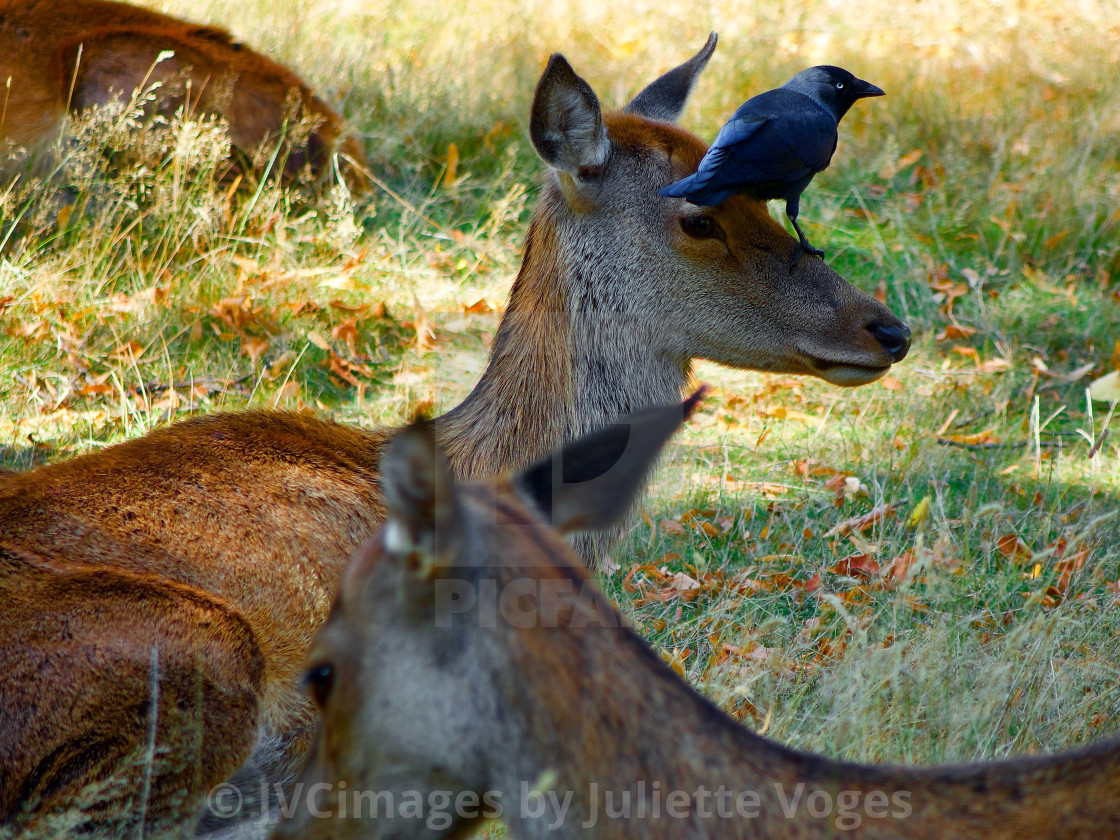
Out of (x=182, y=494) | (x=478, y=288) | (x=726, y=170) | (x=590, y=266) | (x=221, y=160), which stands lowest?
(x=478, y=288)

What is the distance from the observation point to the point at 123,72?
20.4 feet

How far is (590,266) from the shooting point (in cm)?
371

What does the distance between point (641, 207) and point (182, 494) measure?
5.31 ft

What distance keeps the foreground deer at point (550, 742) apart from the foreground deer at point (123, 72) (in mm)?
4860

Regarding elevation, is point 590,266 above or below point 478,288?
above

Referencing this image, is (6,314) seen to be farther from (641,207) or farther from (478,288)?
(641,207)

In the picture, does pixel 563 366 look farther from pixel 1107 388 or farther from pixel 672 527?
pixel 1107 388

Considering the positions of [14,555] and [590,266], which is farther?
[590,266]

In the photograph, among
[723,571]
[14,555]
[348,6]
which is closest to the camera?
[14,555]

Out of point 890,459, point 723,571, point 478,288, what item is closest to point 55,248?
point 478,288

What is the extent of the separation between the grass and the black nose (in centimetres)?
68

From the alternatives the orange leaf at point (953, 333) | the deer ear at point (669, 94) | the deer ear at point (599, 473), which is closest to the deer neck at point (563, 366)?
the deer ear at point (669, 94)

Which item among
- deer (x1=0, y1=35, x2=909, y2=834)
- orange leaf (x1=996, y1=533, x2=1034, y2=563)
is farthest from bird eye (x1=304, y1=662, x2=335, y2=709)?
orange leaf (x1=996, y1=533, x2=1034, y2=563)

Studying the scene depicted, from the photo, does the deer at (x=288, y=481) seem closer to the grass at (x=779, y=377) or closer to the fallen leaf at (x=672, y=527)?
the grass at (x=779, y=377)
